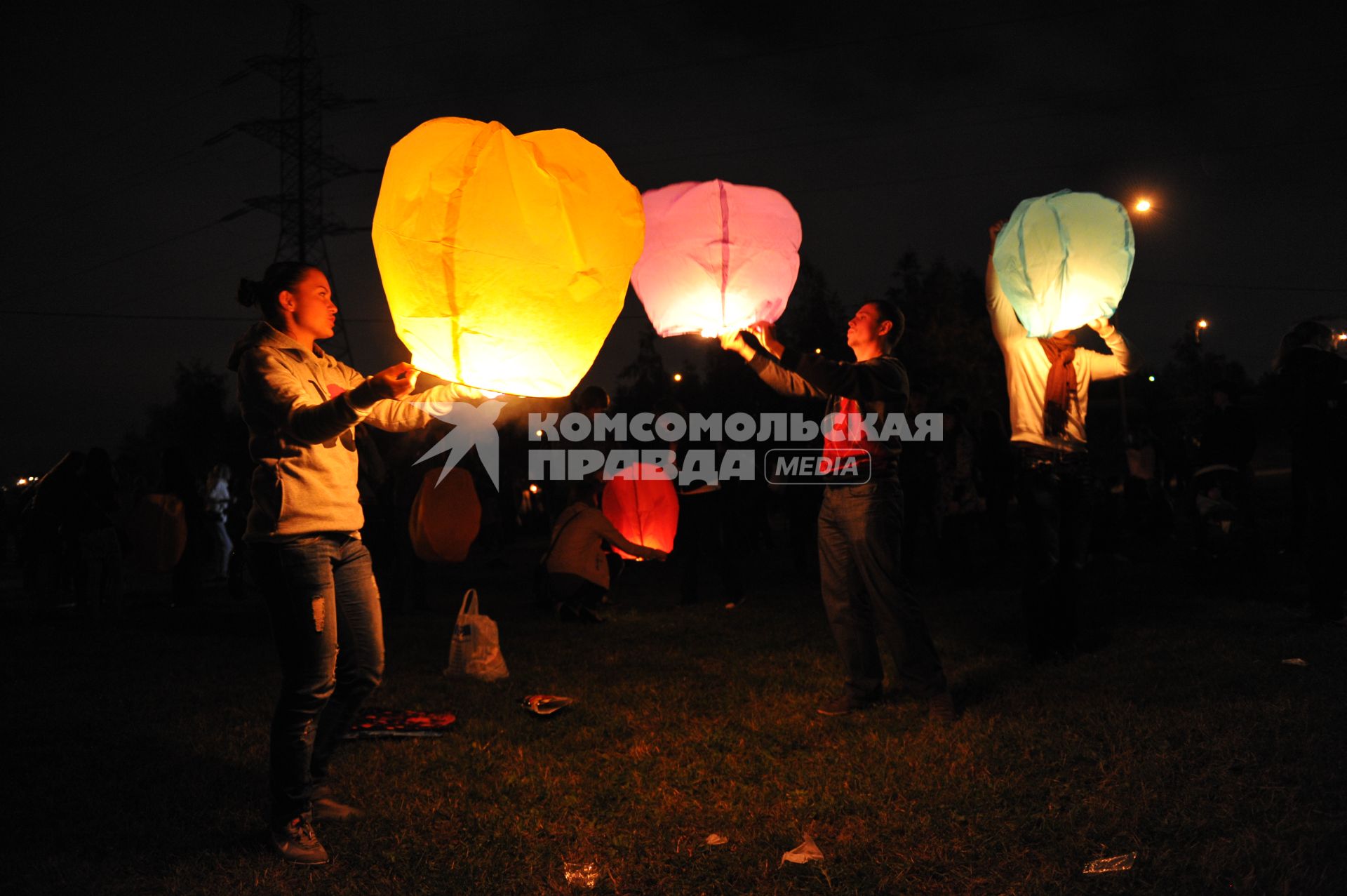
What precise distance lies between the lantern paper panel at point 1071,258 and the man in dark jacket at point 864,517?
825mm

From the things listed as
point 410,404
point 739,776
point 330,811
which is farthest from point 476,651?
point 410,404

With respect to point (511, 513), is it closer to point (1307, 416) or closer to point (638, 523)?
point (638, 523)

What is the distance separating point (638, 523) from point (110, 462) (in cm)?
545

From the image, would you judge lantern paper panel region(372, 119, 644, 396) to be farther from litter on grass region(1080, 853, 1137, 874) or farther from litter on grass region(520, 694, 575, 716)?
litter on grass region(520, 694, 575, 716)

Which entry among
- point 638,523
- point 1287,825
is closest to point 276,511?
point 1287,825

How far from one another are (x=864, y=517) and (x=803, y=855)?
1.83 metres

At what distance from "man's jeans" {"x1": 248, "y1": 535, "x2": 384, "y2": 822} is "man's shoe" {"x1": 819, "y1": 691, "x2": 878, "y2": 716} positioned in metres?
2.43

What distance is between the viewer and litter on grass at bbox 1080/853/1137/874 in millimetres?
2803

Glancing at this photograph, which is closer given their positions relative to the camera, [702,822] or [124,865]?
[124,865]

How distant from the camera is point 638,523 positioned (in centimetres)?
749

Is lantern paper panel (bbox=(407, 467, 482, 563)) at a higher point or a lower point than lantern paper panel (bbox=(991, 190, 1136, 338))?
lower

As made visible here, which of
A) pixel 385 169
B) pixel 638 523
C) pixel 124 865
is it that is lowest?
pixel 124 865

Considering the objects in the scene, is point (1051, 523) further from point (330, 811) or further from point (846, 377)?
point (330, 811)
